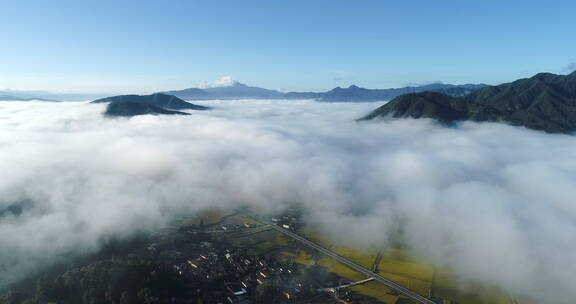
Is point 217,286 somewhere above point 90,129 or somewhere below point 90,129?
below

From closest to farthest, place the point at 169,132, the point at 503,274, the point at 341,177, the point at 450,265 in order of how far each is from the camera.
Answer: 1. the point at 503,274
2. the point at 450,265
3. the point at 341,177
4. the point at 169,132

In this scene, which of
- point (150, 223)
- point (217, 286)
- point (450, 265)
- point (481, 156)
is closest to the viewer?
point (217, 286)

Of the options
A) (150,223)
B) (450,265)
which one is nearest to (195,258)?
(150,223)

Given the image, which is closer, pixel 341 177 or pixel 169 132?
pixel 341 177

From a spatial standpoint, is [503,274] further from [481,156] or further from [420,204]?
[481,156]

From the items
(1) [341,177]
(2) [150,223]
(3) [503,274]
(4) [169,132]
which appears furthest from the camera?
(4) [169,132]

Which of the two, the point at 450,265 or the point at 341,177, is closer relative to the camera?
the point at 450,265

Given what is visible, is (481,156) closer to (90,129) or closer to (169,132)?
(169,132)

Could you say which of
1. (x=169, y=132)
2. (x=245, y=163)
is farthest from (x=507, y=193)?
(x=169, y=132)

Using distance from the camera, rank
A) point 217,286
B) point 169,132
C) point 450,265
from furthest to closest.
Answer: point 169,132 < point 450,265 < point 217,286
